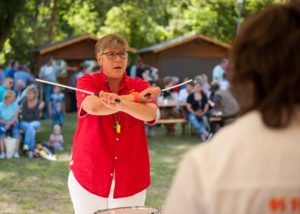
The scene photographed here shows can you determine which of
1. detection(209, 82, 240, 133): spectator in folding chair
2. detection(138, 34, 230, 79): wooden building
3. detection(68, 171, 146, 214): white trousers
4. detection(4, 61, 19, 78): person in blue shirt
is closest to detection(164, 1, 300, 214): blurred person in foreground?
detection(68, 171, 146, 214): white trousers

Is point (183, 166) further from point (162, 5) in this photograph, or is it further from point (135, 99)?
point (162, 5)

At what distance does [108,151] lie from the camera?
387 centimetres

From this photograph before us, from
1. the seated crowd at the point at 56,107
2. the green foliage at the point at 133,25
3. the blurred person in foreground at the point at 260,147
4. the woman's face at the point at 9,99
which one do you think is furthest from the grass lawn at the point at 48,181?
the green foliage at the point at 133,25

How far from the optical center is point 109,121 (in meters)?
3.87

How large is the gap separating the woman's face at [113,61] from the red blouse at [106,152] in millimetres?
105

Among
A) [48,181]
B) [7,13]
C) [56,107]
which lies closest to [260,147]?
[48,181]

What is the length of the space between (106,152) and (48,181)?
5183 millimetres

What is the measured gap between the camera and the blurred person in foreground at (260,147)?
1478mm

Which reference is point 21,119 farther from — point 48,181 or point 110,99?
point 110,99

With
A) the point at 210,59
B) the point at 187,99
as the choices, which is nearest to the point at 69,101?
the point at 210,59

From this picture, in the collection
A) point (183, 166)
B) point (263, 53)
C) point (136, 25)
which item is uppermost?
point (136, 25)

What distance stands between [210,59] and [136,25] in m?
9.85

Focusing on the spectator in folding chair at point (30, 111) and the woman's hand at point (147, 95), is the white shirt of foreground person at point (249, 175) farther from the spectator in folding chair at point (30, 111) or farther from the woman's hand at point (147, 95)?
the spectator in folding chair at point (30, 111)

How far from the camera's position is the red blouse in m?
3.85
